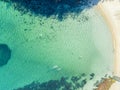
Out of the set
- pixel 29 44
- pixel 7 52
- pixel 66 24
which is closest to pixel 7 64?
pixel 7 52

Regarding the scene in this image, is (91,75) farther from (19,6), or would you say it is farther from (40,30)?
(19,6)

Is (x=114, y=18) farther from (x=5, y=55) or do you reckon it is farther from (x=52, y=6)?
(x=5, y=55)

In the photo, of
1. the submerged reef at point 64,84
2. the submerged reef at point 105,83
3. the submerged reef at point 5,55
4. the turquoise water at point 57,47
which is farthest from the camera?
the submerged reef at point 5,55

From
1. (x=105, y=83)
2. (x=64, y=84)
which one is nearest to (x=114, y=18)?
(x=105, y=83)

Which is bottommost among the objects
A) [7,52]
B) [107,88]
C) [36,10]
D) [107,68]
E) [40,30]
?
[107,88]

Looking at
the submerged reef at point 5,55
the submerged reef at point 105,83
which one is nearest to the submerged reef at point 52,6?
the submerged reef at point 5,55

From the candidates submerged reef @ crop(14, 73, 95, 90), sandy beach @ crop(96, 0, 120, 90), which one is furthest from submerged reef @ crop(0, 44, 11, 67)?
sandy beach @ crop(96, 0, 120, 90)

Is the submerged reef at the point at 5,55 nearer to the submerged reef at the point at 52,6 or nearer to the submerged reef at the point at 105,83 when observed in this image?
the submerged reef at the point at 52,6
